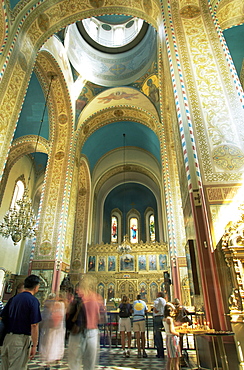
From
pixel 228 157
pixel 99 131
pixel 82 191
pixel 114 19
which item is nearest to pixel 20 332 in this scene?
pixel 228 157

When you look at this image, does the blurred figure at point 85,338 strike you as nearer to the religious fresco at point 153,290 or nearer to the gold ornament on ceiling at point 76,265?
the gold ornament on ceiling at point 76,265

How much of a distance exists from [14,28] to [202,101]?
5196 millimetres

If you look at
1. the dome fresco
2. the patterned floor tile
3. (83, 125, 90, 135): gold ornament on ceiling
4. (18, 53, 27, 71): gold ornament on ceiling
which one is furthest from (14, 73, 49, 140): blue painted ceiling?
the patterned floor tile

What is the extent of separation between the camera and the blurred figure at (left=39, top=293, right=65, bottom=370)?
3.29 m

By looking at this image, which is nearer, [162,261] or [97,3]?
[97,3]

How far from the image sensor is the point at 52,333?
340cm

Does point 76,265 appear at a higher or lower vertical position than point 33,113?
lower

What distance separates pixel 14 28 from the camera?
6340mm

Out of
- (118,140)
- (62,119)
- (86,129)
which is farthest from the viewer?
(118,140)

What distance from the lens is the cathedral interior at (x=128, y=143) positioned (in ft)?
13.5

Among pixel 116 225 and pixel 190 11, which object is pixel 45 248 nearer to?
pixel 190 11

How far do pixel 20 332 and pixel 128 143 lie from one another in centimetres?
1428

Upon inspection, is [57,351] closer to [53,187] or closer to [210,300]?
[210,300]

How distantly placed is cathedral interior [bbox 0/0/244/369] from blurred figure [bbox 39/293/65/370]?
6.84 ft
